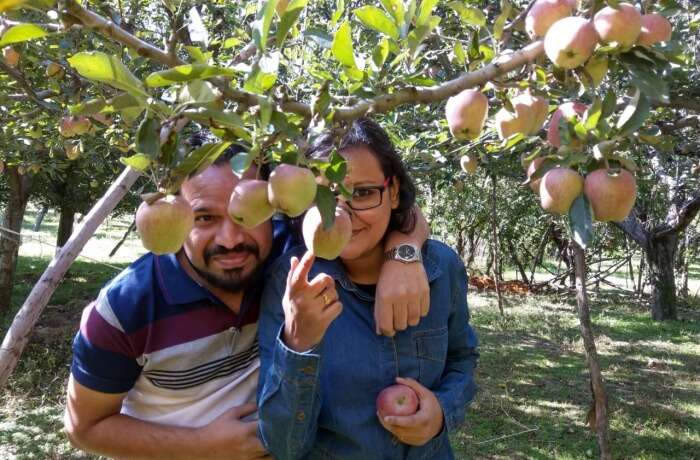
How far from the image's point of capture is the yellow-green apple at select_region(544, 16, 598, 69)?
876mm

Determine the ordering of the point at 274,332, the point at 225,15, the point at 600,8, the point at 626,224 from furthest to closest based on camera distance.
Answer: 1. the point at 626,224
2. the point at 225,15
3. the point at 274,332
4. the point at 600,8

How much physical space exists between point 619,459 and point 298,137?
13.6 feet

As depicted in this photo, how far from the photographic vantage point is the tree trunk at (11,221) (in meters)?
7.39

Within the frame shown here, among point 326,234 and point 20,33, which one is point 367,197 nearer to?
point 326,234

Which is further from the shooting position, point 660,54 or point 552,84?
point 552,84

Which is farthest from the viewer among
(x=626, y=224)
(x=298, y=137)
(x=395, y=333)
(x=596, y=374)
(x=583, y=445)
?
(x=626, y=224)

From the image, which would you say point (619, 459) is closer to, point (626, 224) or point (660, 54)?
point (660, 54)

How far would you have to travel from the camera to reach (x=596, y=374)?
2738 millimetres

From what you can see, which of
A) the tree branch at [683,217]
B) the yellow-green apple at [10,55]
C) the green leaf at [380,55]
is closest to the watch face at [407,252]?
the green leaf at [380,55]

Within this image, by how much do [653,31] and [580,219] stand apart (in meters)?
0.31

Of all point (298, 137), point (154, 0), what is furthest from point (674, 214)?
point (298, 137)

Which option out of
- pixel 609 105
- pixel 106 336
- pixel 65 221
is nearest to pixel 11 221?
pixel 65 221

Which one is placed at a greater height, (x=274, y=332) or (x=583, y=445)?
(x=274, y=332)

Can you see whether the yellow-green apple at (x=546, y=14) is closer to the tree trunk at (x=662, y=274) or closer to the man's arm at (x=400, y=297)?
the man's arm at (x=400, y=297)
